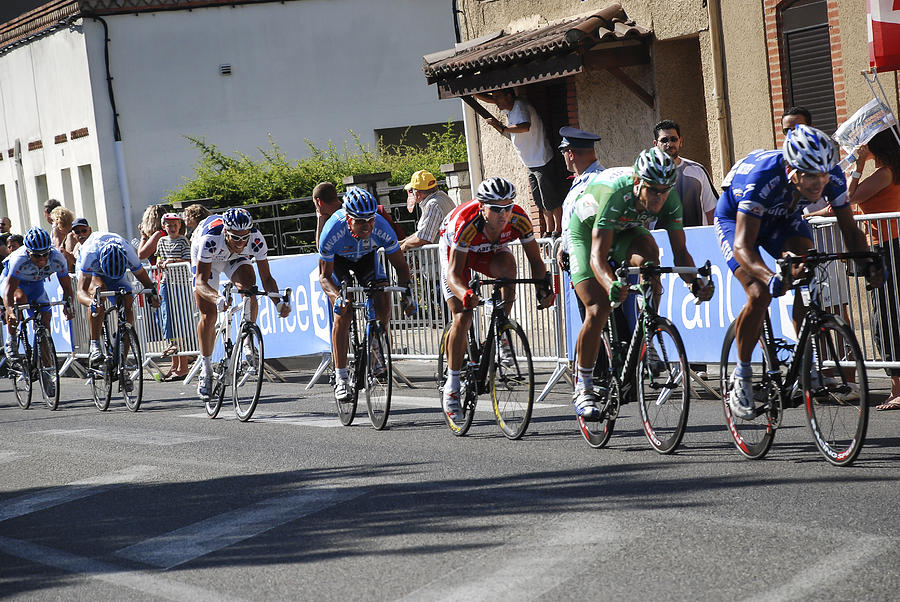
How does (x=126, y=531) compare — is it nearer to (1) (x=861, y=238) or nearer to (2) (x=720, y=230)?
(2) (x=720, y=230)

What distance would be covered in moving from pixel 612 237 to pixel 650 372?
0.86 metres

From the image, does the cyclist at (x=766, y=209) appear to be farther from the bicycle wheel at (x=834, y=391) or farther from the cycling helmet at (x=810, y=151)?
the bicycle wheel at (x=834, y=391)

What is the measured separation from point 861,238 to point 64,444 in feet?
22.2

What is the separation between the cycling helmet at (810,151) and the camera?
21.7 ft

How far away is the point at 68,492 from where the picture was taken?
8.36 metres

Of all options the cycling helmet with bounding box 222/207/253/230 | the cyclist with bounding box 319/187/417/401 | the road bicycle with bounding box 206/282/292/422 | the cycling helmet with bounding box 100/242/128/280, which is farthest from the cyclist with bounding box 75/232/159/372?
the cyclist with bounding box 319/187/417/401

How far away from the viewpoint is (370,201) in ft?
32.4

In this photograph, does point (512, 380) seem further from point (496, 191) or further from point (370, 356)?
point (370, 356)

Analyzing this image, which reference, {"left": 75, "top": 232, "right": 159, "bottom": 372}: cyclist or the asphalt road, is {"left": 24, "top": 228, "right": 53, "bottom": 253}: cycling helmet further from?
the asphalt road

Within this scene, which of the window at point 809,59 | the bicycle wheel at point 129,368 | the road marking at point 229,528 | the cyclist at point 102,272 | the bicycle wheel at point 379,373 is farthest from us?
the window at point 809,59

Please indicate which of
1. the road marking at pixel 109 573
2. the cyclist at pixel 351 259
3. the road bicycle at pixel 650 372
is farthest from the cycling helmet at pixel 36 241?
the road bicycle at pixel 650 372

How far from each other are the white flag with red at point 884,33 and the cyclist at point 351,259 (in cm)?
491

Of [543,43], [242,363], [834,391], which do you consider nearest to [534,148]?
[543,43]

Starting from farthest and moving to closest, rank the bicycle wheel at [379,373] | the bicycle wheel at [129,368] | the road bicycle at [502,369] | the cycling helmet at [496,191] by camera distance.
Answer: the bicycle wheel at [129,368] → the bicycle wheel at [379,373] → the road bicycle at [502,369] → the cycling helmet at [496,191]
